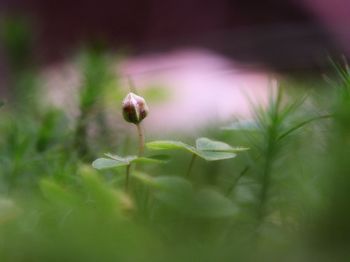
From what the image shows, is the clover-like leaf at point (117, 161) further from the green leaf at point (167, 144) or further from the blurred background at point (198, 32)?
the blurred background at point (198, 32)

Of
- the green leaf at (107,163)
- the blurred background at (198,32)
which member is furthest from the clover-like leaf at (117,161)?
the blurred background at (198,32)

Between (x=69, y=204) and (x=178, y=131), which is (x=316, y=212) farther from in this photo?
(x=178, y=131)

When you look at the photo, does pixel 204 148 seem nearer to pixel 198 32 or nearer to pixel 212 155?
pixel 212 155

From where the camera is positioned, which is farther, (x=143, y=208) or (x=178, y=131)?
(x=178, y=131)

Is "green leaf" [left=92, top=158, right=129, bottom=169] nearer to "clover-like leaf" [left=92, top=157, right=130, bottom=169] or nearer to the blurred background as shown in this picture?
"clover-like leaf" [left=92, top=157, right=130, bottom=169]

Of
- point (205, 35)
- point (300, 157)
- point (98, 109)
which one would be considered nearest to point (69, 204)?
point (300, 157)
